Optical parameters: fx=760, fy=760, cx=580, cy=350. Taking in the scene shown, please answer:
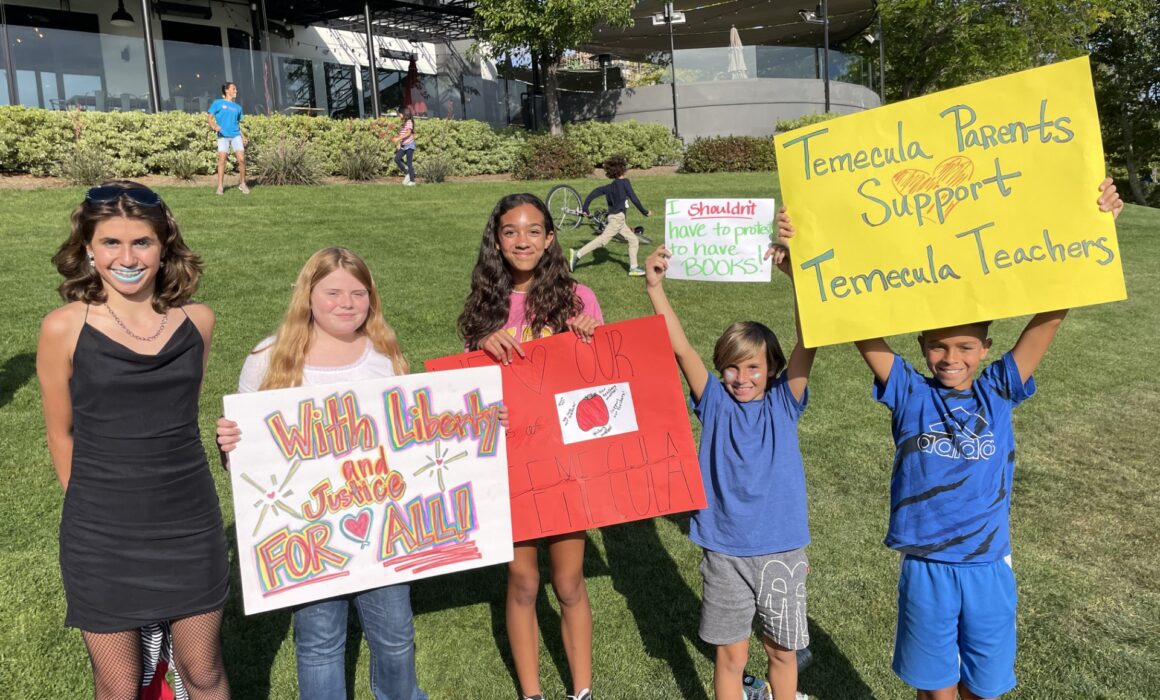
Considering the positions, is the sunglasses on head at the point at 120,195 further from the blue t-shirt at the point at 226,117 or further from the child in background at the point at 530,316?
the blue t-shirt at the point at 226,117

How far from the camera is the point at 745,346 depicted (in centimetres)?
263

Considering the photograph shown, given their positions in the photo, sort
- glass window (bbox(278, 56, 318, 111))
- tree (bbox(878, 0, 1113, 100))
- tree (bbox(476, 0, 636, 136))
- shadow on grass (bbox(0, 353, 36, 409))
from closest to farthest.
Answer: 1. shadow on grass (bbox(0, 353, 36, 409))
2. glass window (bbox(278, 56, 318, 111))
3. tree (bbox(476, 0, 636, 136))
4. tree (bbox(878, 0, 1113, 100))

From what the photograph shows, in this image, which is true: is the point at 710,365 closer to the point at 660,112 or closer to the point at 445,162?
the point at 445,162

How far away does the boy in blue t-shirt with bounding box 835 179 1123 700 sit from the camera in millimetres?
2396

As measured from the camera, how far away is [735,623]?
8.72 feet

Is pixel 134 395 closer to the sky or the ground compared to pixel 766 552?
closer to the sky

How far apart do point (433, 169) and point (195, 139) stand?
4888 mm

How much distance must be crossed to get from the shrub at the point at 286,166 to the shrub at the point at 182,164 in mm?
1122

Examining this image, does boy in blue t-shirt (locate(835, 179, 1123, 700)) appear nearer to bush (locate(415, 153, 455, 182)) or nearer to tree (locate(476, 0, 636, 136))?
bush (locate(415, 153, 455, 182))

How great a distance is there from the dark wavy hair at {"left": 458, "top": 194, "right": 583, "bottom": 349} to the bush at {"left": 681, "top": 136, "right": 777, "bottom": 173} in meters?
20.5

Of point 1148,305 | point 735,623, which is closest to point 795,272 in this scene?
point 735,623

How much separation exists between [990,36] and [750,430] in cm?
3340

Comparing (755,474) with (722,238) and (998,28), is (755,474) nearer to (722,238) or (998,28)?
(722,238)

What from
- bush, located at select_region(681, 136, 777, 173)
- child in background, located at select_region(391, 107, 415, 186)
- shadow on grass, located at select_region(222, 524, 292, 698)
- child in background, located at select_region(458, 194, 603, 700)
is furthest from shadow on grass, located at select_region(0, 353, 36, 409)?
bush, located at select_region(681, 136, 777, 173)
